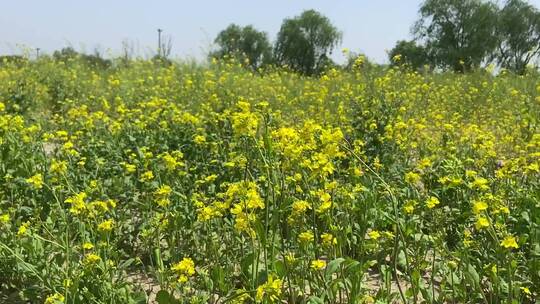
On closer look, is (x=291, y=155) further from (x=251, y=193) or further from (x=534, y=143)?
(x=534, y=143)

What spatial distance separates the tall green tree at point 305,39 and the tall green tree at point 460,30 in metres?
7.14

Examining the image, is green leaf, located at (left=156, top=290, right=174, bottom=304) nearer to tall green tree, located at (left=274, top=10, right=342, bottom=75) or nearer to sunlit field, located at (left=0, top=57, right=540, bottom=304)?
sunlit field, located at (left=0, top=57, right=540, bottom=304)

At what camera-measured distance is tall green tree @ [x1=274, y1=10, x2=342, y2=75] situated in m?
35.5

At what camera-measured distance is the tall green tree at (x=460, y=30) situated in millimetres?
29016

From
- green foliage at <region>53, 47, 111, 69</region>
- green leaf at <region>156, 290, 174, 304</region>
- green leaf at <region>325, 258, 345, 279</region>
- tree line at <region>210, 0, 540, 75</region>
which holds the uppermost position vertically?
tree line at <region>210, 0, 540, 75</region>

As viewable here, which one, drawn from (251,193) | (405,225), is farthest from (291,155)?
(405,225)

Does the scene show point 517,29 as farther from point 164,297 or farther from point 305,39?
point 164,297

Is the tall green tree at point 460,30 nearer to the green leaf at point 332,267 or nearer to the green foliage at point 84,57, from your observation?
the green foliage at point 84,57

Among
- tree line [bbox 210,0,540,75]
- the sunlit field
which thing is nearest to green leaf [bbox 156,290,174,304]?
the sunlit field

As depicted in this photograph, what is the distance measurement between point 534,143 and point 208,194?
6.55 feet

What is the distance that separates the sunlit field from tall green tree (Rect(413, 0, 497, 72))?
2556 cm

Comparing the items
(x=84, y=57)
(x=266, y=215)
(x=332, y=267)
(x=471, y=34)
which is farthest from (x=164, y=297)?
(x=471, y=34)

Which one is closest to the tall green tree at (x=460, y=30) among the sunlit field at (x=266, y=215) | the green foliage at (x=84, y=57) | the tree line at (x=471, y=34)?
the tree line at (x=471, y=34)

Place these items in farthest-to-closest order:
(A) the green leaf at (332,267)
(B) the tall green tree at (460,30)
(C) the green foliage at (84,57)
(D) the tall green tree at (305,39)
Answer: (D) the tall green tree at (305,39), (B) the tall green tree at (460,30), (C) the green foliage at (84,57), (A) the green leaf at (332,267)
